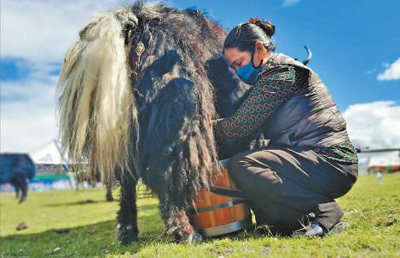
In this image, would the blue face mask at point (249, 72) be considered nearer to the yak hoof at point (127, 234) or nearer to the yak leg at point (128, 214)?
the yak leg at point (128, 214)

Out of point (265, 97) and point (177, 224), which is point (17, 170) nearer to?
point (177, 224)

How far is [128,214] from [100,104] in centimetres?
130

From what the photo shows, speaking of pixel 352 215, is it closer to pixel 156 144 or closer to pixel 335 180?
pixel 335 180

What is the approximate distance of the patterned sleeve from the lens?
2207mm

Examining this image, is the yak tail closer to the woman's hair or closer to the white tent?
the woman's hair

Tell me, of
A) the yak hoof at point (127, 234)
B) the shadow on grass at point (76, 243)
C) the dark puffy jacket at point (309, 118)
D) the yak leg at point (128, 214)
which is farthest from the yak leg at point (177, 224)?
the dark puffy jacket at point (309, 118)

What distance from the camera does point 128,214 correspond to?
2959 millimetres

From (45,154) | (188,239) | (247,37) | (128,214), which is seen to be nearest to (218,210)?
(188,239)

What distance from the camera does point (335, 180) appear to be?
226 centimetres

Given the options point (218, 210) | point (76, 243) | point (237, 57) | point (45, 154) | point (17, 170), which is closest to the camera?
point (218, 210)

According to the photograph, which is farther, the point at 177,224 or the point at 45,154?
the point at 45,154

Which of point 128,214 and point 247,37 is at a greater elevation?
point 247,37

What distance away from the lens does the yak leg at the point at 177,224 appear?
221cm

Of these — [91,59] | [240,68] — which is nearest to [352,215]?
[240,68]
